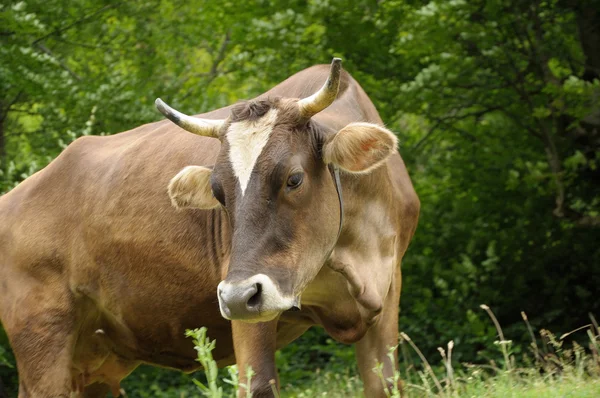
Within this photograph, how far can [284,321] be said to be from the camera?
5910mm

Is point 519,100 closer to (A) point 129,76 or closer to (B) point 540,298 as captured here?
(B) point 540,298

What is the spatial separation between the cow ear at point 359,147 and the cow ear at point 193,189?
71 cm

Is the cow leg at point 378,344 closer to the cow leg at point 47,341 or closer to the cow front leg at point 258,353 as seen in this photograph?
the cow front leg at point 258,353

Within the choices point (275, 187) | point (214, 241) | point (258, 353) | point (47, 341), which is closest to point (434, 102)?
point (214, 241)

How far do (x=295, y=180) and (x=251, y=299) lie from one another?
2.28 ft

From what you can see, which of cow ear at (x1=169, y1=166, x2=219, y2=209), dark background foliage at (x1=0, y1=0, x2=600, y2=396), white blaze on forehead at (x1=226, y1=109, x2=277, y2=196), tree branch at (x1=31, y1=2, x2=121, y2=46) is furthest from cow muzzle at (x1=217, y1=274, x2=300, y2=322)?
tree branch at (x1=31, y1=2, x2=121, y2=46)

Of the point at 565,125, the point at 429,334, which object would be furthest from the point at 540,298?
the point at 565,125

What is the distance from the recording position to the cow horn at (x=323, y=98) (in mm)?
4971

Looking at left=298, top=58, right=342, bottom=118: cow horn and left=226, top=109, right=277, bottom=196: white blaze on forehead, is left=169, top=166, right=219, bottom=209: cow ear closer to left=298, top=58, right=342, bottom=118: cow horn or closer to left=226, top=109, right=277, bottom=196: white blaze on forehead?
left=226, top=109, right=277, bottom=196: white blaze on forehead

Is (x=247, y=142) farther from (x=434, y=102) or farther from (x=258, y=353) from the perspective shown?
(x=434, y=102)

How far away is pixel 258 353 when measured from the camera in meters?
5.40

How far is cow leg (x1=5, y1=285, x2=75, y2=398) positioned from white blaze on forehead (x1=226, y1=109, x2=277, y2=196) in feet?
6.94

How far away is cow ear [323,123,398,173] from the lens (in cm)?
512

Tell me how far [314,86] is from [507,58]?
5.13 meters
